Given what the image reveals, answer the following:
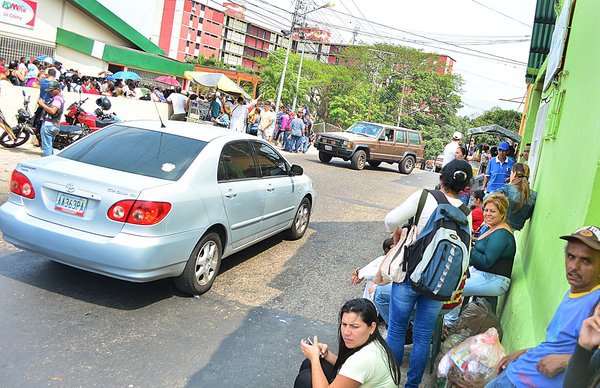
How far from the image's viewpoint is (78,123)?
12773 millimetres

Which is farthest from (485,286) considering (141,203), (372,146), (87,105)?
(372,146)

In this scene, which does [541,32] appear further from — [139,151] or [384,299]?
[139,151]

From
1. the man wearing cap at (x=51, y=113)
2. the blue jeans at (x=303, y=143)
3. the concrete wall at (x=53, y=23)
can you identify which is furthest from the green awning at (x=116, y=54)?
the man wearing cap at (x=51, y=113)

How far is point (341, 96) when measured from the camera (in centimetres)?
5650

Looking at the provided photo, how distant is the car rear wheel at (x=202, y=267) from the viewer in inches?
199

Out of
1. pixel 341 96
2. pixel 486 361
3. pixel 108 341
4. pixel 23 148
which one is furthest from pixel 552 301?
pixel 341 96

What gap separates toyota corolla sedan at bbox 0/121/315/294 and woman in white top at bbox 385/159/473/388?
2.04m

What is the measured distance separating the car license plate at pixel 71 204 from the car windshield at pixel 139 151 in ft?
1.72

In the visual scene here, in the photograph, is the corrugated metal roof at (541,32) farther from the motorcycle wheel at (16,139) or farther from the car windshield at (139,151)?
the motorcycle wheel at (16,139)

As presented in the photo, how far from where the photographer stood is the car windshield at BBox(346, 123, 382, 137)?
66.0 ft

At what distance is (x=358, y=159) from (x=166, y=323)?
14.8 metres

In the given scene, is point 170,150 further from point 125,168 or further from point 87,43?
point 87,43

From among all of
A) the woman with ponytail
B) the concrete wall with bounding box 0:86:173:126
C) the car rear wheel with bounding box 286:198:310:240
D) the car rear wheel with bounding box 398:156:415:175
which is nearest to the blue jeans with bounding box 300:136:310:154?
the car rear wheel with bounding box 398:156:415:175

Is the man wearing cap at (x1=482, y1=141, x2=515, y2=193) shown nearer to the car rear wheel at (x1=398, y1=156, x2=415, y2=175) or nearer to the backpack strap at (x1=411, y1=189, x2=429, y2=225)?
the backpack strap at (x1=411, y1=189, x2=429, y2=225)
